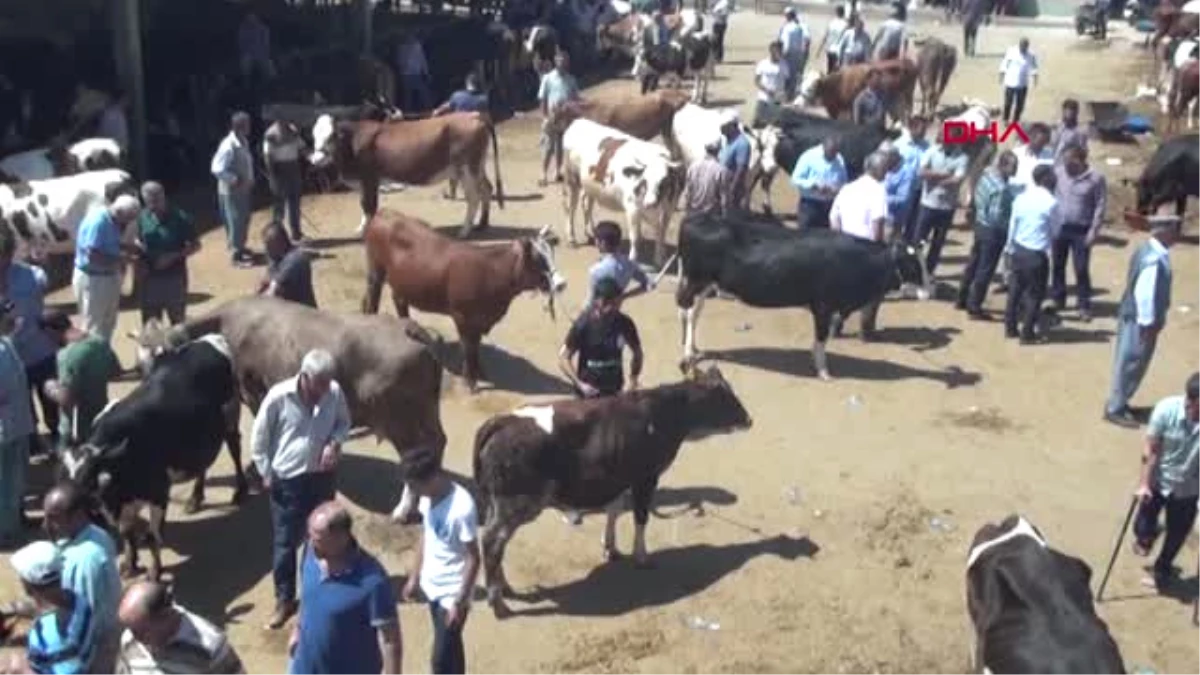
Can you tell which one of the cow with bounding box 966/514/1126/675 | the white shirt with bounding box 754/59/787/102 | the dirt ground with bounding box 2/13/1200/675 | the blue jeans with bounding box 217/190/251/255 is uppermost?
the white shirt with bounding box 754/59/787/102

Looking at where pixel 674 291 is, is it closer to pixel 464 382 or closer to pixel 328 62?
pixel 464 382

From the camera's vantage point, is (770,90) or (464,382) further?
(770,90)

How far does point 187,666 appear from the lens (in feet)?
19.3

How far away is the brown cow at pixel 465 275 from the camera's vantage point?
1278cm

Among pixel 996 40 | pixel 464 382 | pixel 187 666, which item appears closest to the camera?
pixel 187 666

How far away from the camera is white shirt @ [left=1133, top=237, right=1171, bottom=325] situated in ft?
38.6

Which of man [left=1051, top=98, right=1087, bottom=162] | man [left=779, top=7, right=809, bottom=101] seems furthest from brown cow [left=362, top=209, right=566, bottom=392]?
man [left=779, top=7, right=809, bottom=101]

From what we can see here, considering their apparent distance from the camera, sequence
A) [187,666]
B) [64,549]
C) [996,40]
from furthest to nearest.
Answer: [996,40]
[64,549]
[187,666]

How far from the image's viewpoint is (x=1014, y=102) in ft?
77.9

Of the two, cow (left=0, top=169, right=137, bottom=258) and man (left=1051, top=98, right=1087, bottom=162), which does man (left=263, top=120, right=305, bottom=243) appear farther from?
man (left=1051, top=98, right=1087, bottom=162)

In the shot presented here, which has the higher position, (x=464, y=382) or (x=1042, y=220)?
(x=1042, y=220)

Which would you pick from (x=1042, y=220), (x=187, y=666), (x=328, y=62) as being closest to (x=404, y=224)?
(x=1042, y=220)

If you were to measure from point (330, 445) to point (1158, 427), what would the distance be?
506 cm

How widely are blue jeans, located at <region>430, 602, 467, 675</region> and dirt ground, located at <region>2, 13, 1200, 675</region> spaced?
1.28 meters
